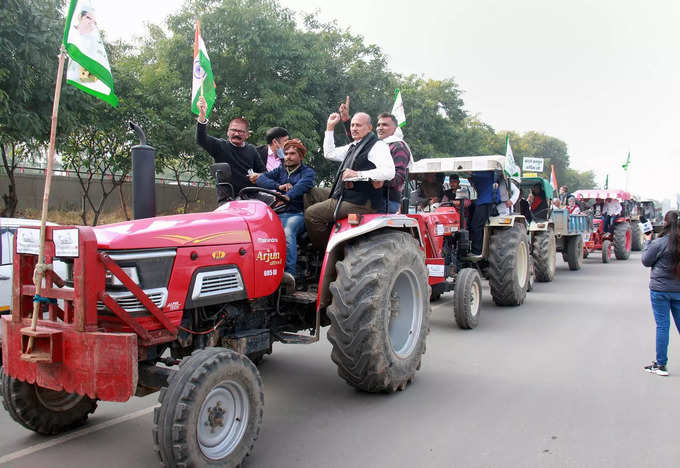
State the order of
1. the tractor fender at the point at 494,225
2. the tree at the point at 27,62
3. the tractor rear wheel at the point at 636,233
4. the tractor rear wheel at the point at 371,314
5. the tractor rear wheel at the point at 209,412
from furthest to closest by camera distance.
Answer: the tractor rear wheel at the point at 636,233
the tractor fender at the point at 494,225
the tree at the point at 27,62
the tractor rear wheel at the point at 371,314
the tractor rear wheel at the point at 209,412

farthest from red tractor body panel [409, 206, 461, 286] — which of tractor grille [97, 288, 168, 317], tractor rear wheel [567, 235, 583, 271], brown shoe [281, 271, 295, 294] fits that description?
tractor rear wheel [567, 235, 583, 271]

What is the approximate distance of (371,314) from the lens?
411cm

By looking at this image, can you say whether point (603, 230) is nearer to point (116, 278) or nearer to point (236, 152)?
point (236, 152)

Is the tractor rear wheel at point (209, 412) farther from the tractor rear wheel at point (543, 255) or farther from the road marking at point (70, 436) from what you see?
the tractor rear wheel at point (543, 255)

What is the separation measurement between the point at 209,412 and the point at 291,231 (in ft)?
5.85

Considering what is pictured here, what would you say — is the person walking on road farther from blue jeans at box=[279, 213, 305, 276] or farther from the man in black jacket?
the man in black jacket

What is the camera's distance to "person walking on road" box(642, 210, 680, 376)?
16.8 ft

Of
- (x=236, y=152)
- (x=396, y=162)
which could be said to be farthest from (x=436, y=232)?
(x=236, y=152)

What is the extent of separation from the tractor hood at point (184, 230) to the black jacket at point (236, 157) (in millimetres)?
1166

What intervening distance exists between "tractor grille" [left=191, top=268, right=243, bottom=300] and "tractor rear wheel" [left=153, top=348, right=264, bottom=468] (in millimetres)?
498

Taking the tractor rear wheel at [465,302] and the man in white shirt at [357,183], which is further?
the tractor rear wheel at [465,302]

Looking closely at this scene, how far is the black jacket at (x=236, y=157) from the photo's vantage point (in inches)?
202

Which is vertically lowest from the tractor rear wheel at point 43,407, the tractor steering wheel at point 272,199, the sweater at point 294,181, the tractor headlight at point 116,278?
the tractor rear wheel at point 43,407

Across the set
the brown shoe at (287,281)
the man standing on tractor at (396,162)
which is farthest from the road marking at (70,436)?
the man standing on tractor at (396,162)
